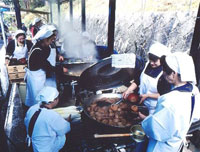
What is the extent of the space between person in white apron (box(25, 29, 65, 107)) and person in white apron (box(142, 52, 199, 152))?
3.06 m

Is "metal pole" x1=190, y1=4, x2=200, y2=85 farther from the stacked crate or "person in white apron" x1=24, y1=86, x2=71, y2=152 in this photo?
the stacked crate

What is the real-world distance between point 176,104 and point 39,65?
3559 mm

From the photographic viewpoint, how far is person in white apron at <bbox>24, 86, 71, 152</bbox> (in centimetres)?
253

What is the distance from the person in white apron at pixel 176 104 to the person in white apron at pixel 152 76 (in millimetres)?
873

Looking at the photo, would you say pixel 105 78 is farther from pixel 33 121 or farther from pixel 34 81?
pixel 34 81

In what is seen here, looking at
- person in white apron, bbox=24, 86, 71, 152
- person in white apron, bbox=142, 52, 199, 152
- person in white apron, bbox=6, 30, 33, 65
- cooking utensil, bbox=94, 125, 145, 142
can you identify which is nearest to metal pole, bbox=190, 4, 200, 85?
person in white apron, bbox=142, 52, 199, 152

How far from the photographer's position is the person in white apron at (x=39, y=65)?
3.90 meters

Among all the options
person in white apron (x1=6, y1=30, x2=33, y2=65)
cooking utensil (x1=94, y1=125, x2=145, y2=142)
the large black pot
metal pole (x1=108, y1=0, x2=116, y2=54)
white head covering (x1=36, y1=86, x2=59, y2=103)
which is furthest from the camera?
person in white apron (x1=6, y1=30, x2=33, y2=65)

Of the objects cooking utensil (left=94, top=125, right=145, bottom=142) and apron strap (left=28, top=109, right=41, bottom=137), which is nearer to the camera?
cooking utensil (left=94, top=125, right=145, bottom=142)

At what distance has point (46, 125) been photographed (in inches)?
100

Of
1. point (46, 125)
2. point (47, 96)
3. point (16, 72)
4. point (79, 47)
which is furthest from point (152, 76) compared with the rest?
point (79, 47)

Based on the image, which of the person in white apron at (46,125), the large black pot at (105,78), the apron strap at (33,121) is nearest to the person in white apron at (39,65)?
the large black pot at (105,78)

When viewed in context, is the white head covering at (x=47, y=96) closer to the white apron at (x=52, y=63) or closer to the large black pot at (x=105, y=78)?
the large black pot at (x=105, y=78)

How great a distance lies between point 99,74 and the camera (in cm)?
378
